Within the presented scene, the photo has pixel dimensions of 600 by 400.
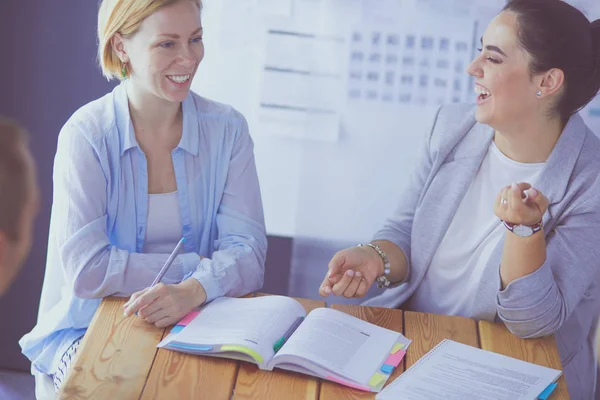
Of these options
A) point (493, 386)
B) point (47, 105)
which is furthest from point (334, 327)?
point (47, 105)

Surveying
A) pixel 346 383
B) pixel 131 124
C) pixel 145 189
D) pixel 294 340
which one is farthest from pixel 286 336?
pixel 131 124

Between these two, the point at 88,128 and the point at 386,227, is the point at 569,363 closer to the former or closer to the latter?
the point at 386,227

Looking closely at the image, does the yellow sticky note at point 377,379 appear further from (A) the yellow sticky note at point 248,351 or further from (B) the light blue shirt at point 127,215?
(B) the light blue shirt at point 127,215

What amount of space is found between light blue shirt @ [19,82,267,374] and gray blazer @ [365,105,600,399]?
0.40m

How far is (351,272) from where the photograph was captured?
1875mm

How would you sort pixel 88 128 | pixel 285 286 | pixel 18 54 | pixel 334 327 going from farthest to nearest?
pixel 285 286
pixel 18 54
pixel 88 128
pixel 334 327

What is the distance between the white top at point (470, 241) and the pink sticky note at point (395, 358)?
16.6 inches

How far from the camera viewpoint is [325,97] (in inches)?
99.3

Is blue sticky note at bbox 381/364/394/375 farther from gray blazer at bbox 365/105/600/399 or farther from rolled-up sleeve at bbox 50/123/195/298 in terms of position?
rolled-up sleeve at bbox 50/123/195/298

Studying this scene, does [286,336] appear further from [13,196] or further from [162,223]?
[13,196]

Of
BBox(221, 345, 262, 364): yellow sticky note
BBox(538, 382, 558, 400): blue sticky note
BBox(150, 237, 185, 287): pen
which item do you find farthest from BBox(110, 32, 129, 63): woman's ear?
BBox(538, 382, 558, 400): blue sticky note

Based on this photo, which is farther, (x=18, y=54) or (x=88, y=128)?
(x=18, y=54)

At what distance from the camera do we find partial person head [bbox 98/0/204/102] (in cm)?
190

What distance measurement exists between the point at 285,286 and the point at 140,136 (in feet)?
3.08
